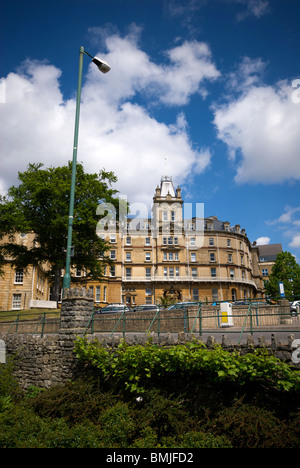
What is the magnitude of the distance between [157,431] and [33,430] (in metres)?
3.58

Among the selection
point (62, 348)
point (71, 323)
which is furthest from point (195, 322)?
point (62, 348)

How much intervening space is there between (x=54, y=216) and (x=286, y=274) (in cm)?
3804

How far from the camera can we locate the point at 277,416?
8.01 m

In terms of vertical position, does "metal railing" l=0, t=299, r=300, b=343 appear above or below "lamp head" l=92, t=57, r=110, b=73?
below

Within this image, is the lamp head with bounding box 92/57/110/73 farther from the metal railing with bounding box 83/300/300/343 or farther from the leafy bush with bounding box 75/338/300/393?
the leafy bush with bounding box 75/338/300/393

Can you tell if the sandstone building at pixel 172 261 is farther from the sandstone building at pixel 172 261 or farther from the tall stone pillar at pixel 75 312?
the tall stone pillar at pixel 75 312

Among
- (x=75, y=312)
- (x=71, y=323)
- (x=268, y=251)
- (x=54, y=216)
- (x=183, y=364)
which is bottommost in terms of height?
(x=183, y=364)

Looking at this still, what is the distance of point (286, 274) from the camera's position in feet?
172

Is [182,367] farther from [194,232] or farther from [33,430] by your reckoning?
[194,232]

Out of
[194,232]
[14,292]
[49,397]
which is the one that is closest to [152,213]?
[194,232]

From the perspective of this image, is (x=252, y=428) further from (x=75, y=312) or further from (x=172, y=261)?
(x=172, y=261)

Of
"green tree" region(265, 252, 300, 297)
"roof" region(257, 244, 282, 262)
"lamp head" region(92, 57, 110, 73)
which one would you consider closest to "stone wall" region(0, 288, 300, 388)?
"lamp head" region(92, 57, 110, 73)

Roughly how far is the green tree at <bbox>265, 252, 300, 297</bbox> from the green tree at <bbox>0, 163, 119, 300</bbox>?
1225 inches

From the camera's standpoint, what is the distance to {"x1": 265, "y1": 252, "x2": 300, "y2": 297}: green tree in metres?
52.1
